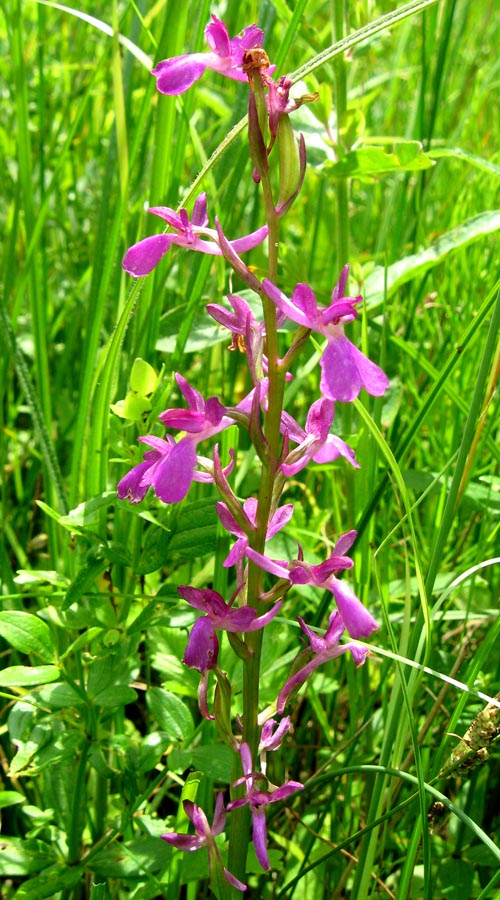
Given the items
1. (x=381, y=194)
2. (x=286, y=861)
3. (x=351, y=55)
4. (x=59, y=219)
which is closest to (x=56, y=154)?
(x=59, y=219)

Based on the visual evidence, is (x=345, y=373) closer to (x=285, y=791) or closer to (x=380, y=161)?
(x=285, y=791)

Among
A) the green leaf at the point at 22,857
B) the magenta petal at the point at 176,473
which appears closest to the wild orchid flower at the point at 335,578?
the magenta petal at the point at 176,473

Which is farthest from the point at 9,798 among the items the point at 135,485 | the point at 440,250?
the point at 440,250

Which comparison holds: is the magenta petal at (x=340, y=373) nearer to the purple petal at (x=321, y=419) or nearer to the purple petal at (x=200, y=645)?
the purple petal at (x=321, y=419)

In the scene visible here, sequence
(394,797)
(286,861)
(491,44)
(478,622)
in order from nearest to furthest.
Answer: (394,797) → (286,861) → (478,622) → (491,44)

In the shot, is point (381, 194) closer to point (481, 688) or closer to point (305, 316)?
point (481, 688)
